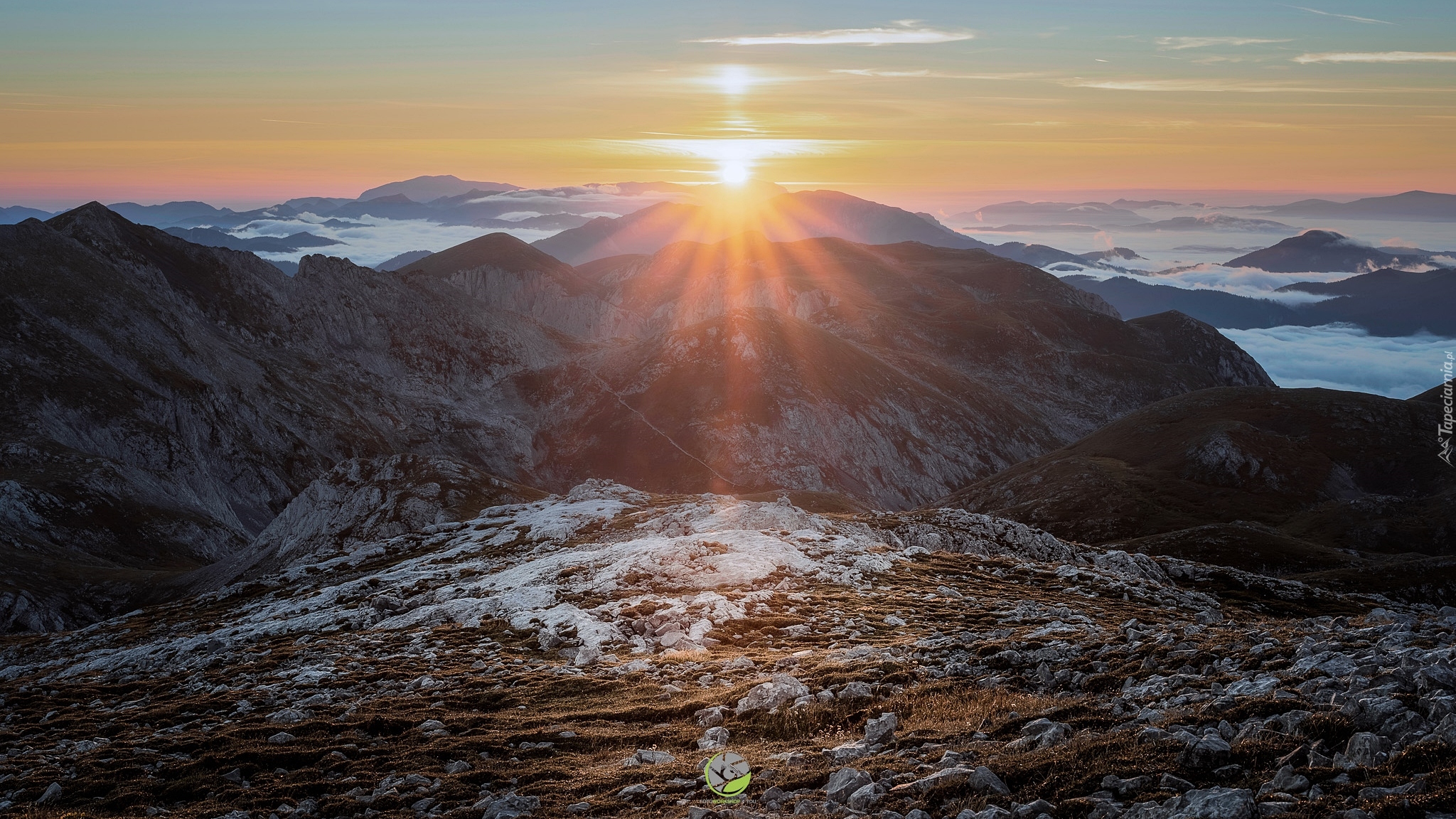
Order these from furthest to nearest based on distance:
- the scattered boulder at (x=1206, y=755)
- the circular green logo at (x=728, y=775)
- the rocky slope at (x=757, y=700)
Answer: the circular green logo at (x=728, y=775) → the rocky slope at (x=757, y=700) → the scattered boulder at (x=1206, y=755)

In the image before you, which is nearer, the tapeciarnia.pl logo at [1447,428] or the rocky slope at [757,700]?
the rocky slope at [757,700]

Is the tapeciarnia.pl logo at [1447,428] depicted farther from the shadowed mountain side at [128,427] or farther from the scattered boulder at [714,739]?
the shadowed mountain side at [128,427]

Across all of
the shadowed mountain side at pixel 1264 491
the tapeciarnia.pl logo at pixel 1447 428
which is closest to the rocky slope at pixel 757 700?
the shadowed mountain side at pixel 1264 491

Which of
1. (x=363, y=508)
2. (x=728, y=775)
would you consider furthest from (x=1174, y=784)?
(x=363, y=508)

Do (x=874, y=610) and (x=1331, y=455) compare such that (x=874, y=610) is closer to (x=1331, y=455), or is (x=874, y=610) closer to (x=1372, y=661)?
(x=1372, y=661)

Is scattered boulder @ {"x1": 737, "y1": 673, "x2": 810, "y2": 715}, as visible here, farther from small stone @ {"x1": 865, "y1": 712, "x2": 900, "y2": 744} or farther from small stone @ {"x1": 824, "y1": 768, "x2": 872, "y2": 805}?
small stone @ {"x1": 824, "y1": 768, "x2": 872, "y2": 805}
